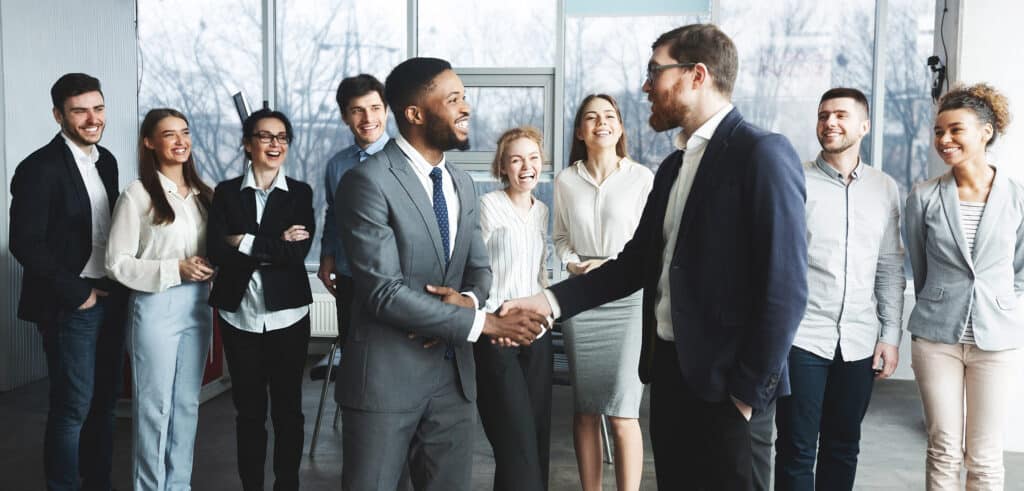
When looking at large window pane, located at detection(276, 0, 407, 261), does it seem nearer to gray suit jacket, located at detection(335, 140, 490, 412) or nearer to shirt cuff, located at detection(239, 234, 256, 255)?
shirt cuff, located at detection(239, 234, 256, 255)

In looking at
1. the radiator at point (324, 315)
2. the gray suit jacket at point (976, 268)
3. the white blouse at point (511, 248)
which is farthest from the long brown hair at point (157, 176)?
the radiator at point (324, 315)

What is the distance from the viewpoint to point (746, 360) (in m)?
1.82

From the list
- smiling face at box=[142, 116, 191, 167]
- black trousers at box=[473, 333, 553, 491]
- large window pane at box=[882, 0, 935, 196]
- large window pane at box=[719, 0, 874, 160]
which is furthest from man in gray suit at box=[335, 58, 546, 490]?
large window pane at box=[882, 0, 935, 196]

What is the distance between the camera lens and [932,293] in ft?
9.37

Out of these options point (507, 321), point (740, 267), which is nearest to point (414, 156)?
point (507, 321)

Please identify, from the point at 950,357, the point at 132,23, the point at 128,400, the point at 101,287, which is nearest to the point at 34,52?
the point at 132,23

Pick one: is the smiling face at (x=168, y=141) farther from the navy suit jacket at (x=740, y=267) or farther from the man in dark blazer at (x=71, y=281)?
the navy suit jacket at (x=740, y=267)

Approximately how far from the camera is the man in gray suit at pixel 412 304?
1.99 meters

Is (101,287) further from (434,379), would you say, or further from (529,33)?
(529,33)

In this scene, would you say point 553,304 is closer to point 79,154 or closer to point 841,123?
point 841,123

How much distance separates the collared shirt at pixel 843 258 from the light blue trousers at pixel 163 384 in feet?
6.87

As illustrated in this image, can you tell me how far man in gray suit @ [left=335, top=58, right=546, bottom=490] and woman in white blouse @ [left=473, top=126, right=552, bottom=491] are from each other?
585 mm

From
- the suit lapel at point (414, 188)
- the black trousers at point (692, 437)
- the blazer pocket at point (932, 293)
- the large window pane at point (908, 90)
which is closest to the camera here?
the black trousers at point (692, 437)

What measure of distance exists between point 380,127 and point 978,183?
90.1 inches
